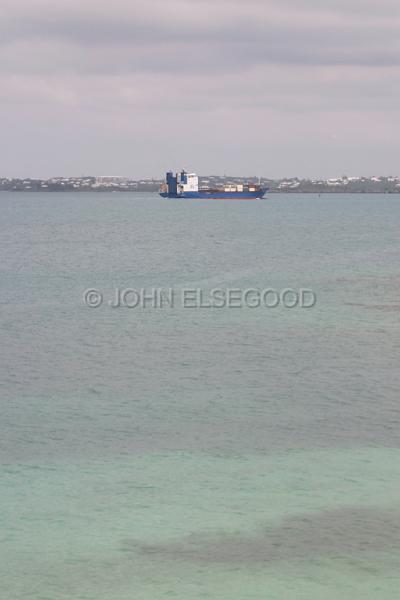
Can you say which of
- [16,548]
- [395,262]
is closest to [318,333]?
[16,548]

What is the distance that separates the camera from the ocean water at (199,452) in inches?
639

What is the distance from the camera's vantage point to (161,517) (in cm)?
1853

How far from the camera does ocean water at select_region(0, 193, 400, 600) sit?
16234 millimetres

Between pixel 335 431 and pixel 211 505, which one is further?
pixel 335 431

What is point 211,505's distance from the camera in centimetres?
1917

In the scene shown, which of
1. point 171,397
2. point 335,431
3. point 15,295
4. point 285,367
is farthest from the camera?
point 15,295

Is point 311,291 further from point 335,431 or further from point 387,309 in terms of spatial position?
point 335,431

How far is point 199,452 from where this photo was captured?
22781 mm

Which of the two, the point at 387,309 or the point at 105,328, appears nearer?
the point at 105,328

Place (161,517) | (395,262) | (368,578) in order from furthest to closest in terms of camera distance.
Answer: (395,262) → (161,517) → (368,578)

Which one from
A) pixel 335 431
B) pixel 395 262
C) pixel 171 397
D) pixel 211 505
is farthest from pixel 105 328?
pixel 395 262

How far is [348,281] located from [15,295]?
20920mm

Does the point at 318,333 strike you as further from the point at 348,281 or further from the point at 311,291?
the point at 348,281

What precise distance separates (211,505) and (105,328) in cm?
2240
